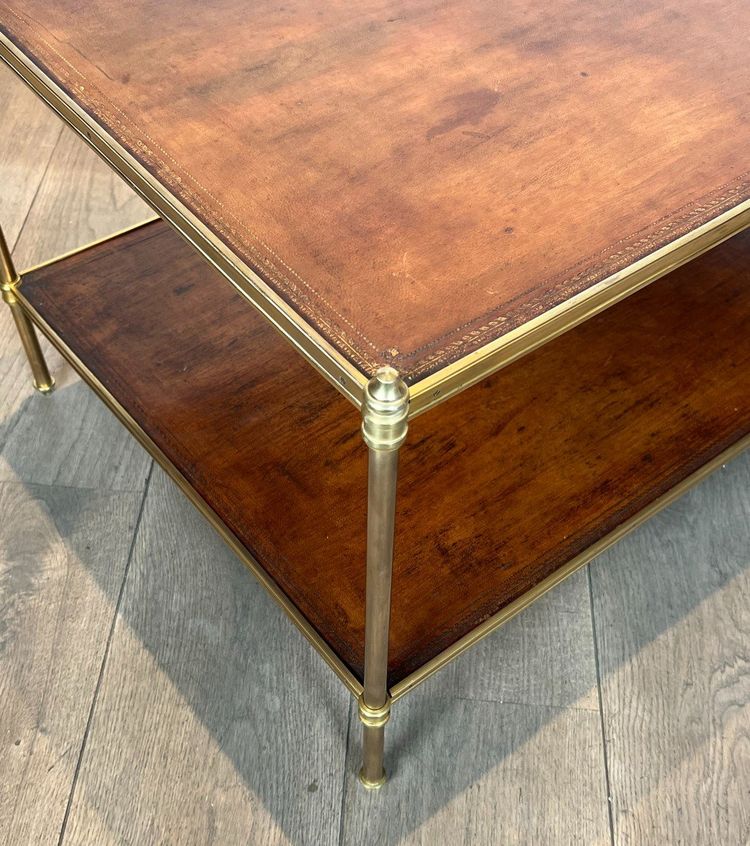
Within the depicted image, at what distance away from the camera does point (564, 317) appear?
0.58 metres

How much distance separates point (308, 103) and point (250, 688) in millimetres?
493

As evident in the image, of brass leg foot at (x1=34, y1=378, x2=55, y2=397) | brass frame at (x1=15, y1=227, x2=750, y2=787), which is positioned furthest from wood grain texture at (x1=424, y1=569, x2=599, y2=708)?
brass leg foot at (x1=34, y1=378, x2=55, y2=397)

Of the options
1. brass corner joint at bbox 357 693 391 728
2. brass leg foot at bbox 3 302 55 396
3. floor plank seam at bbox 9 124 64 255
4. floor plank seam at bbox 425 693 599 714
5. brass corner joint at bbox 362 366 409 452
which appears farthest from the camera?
floor plank seam at bbox 9 124 64 255

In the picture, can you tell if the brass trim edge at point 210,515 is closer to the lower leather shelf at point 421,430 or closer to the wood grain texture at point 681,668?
the lower leather shelf at point 421,430

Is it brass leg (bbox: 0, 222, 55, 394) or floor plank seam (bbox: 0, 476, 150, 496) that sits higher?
brass leg (bbox: 0, 222, 55, 394)

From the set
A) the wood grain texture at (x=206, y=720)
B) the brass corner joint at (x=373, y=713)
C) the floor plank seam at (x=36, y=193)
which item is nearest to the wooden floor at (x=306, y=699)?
the wood grain texture at (x=206, y=720)

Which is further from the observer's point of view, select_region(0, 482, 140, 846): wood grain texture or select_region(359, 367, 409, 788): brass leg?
select_region(0, 482, 140, 846): wood grain texture

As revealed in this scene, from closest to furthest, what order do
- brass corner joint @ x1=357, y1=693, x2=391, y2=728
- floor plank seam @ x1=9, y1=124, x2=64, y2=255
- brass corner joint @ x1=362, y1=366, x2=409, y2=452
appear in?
brass corner joint @ x1=362, y1=366, x2=409, y2=452
brass corner joint @ x1=357, y1=693, x2=391, y2=728
floor plank seam @ x1=9, y1=124, x2=64, y2=255

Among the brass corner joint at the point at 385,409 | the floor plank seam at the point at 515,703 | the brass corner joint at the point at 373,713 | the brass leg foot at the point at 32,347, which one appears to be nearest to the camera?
the brass corner joint at the point at 385,409

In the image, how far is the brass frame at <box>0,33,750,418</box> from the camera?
543 mm

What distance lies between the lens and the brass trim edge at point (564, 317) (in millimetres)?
540

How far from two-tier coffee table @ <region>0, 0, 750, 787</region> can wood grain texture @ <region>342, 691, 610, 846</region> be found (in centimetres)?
3

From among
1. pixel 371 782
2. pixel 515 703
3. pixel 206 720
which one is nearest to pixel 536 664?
pixel 515 703

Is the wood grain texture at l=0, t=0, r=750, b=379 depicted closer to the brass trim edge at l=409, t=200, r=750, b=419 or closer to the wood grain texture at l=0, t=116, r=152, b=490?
the brass trim edge at l=409, t=200, r=750, b=419
